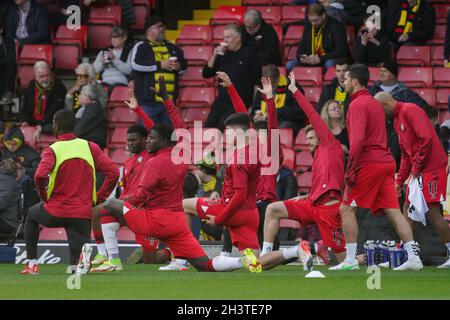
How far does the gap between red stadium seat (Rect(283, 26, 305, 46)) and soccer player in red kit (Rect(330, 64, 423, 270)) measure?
7168 millimetres

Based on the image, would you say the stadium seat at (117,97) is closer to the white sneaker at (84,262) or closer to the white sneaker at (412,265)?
the white sneaker at (412,265)

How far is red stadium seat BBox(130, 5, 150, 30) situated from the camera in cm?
2283

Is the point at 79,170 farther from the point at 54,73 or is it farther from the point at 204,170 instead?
the point at 54,73

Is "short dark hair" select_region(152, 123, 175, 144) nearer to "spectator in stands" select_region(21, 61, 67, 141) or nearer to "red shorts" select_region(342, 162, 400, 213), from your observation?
"red shorts" select_region(342, 162, 400, 213)

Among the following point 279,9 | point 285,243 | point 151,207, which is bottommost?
point 285,243

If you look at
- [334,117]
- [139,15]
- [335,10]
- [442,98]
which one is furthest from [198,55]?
[334,117]

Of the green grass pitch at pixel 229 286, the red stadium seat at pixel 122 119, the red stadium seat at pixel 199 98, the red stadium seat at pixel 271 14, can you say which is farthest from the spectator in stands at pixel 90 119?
the green grass pitch at pixel 229 286

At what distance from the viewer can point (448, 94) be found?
777 inches

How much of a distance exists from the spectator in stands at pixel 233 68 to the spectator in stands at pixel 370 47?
1.60m

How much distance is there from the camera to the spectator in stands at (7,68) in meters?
21.1

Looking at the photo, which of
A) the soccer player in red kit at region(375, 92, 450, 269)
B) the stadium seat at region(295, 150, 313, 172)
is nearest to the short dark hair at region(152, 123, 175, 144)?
the soccer player in red kit at region(375, 92, 450, 269)

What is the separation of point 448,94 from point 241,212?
21.3 ft

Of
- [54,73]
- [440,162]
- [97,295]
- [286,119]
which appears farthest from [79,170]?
[54,73]

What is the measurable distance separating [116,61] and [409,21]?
473cm
